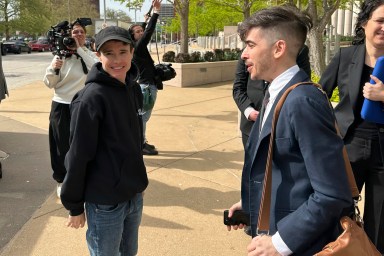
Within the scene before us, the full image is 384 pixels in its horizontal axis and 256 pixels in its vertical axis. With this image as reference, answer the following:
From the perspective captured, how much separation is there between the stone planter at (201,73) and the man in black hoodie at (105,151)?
1019cm

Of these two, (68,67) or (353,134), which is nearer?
(353,134)

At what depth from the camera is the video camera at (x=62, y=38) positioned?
150 inches

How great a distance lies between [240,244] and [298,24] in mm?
2238

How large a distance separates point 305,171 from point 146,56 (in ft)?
13.9

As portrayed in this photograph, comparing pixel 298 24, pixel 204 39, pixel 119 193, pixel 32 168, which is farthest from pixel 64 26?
pixel 204 39

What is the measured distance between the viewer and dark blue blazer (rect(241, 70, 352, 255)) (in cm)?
137

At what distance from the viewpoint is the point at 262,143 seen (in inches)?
61.4

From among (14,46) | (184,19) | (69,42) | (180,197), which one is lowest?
(180,197)

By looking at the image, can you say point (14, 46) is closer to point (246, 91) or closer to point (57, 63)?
point (57, 63)

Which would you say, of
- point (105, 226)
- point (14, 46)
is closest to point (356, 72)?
point (105, 226)

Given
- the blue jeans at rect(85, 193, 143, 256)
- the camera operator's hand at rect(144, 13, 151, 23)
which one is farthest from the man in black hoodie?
the camera operator's hand at rect(144, 13, 151, 23)

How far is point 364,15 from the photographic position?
253cm

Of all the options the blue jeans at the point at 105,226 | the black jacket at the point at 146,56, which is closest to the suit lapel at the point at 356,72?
the blue jeans at the point at 105,226

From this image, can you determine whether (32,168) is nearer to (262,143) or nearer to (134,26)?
(134,26)
